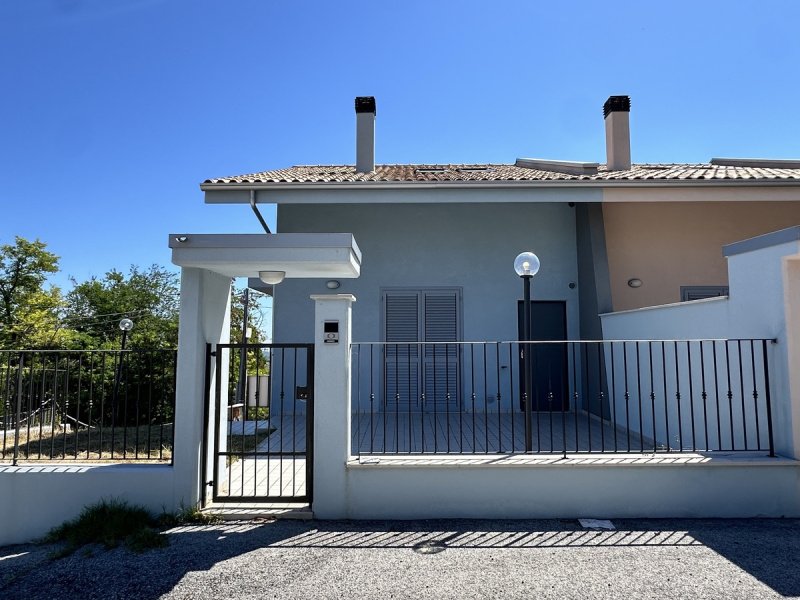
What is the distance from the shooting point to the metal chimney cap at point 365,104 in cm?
1041

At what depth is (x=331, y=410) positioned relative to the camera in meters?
4.30

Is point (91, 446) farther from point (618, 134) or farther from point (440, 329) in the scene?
point (618, 134)

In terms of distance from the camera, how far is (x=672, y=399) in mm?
6281

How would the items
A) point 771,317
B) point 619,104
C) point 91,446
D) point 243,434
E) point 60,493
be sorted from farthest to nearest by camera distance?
point 619,104, point 91,446, point 771,317, point 60,493, point 243,434

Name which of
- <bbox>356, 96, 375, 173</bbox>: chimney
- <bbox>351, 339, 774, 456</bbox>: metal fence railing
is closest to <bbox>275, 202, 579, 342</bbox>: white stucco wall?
<bbox>351, 339, 774, 456</bbox>: metal fence railing

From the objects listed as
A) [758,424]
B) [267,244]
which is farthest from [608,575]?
[267,244]

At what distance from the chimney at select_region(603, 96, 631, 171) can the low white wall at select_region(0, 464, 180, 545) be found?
10091 millimetres

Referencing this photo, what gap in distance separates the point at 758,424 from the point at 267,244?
5.09 meters

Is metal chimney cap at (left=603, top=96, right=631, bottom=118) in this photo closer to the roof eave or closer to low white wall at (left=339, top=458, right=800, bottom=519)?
the roof eave

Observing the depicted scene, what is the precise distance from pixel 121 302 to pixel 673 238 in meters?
31.3

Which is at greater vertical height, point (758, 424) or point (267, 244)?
point (267, 244)

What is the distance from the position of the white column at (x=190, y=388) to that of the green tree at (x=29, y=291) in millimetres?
21260

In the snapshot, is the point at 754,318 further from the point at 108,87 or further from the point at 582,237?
the point at 108,87

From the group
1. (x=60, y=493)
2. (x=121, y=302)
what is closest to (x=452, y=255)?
(x=60, y=493)
